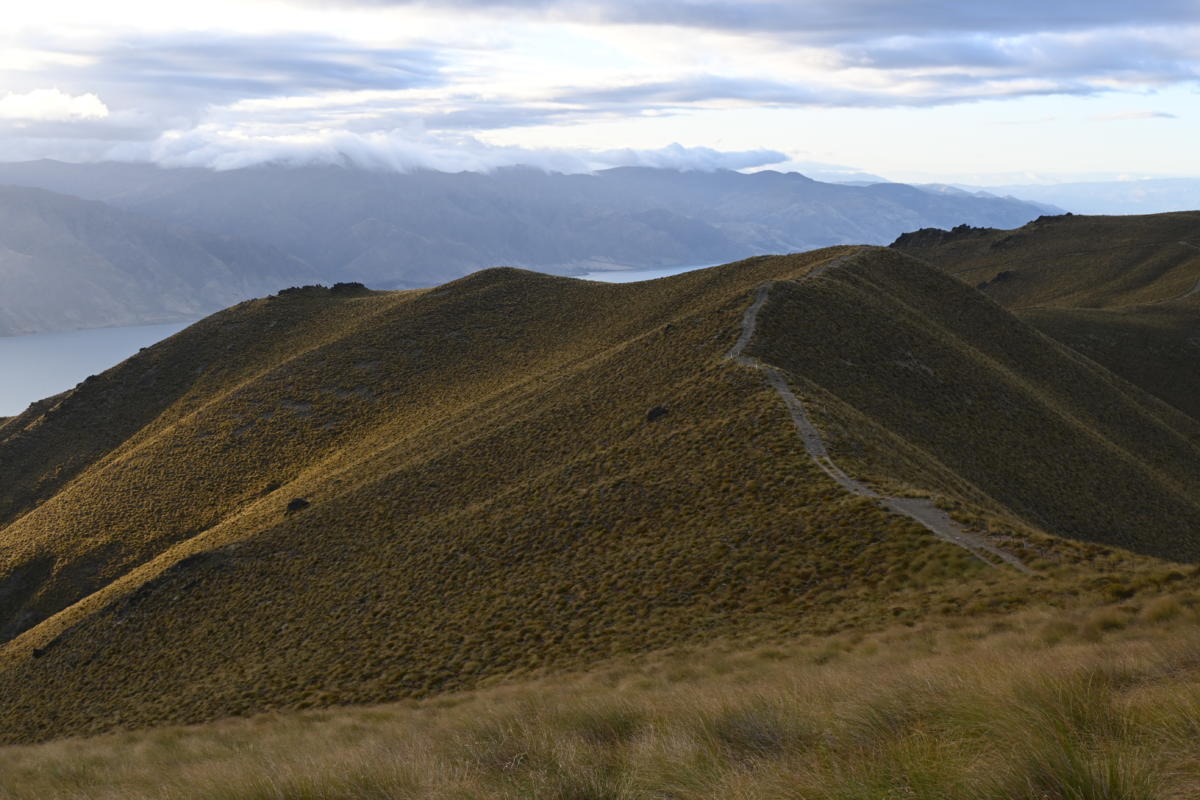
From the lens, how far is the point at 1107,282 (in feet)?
349

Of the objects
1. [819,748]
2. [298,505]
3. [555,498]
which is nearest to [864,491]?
[555,498]

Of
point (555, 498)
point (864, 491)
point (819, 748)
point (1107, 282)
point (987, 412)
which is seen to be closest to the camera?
point (819, 748)

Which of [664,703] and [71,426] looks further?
[71,426]

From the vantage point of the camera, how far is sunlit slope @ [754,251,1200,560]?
36219mm

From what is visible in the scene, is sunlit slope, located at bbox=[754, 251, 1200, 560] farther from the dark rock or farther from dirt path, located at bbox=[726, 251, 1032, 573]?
the dark rock

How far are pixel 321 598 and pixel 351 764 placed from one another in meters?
26.6

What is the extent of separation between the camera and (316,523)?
Result: 136ft

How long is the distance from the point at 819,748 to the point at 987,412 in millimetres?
39712

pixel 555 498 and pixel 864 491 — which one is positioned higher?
pixel 864 491

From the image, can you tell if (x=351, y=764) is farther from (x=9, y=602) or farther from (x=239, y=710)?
(x=9, y=602)

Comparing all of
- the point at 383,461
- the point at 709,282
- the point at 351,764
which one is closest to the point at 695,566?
the point at 351,764

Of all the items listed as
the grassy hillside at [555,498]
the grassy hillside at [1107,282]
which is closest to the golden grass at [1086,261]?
the grassy hillside at [1107,282]

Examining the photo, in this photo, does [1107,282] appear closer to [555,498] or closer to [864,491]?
[864,491]

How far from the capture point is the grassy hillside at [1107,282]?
241 ft
